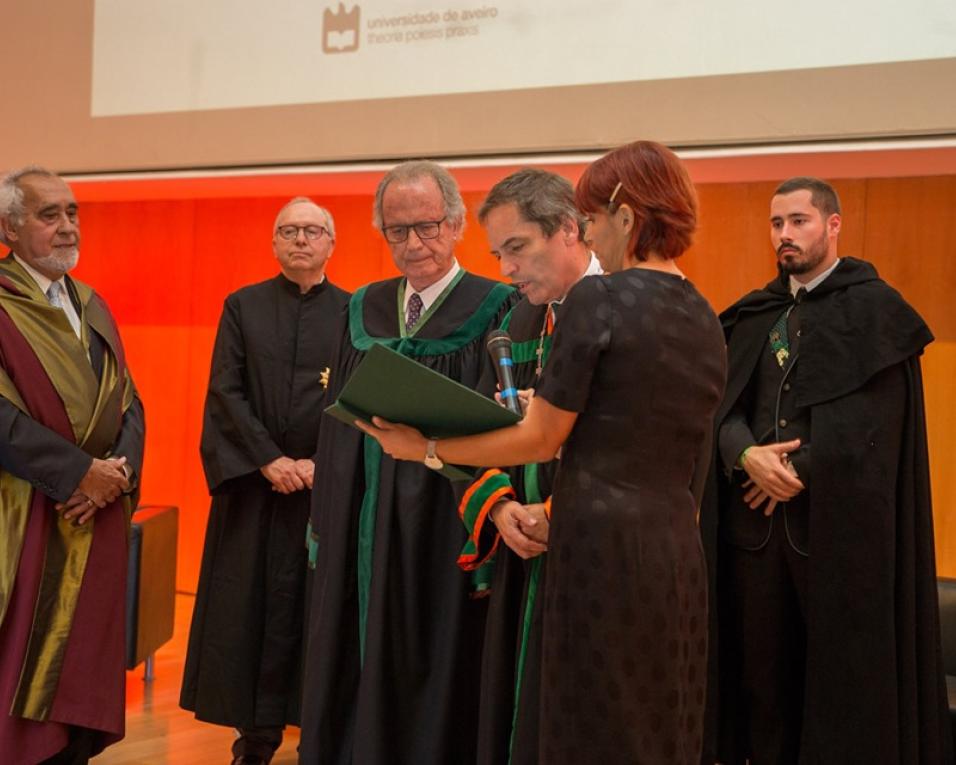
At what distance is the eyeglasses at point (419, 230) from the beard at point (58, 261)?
Result: 1126 millimetres

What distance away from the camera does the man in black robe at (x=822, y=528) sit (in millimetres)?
3111

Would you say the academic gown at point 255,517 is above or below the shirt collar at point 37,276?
below

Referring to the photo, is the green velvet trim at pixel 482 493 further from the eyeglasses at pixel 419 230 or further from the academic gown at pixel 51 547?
the academic gown at pixel 51 547

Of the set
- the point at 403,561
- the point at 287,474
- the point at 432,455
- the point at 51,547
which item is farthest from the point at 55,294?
the point at 432,455

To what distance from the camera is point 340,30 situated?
471cm

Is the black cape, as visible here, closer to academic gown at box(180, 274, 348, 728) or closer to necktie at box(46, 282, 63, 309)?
academic gown at box(180, 274, 348, 728)

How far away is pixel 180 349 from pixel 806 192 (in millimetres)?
3967

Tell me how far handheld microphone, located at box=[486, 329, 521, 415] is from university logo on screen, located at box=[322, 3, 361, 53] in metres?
2.61

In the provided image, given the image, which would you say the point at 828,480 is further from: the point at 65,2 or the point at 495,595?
the point at 65,2

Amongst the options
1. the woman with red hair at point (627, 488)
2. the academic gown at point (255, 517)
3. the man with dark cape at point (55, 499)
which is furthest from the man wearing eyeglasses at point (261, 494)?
the woman with red hair at point (627, 488)

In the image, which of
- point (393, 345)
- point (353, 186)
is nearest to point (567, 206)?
point (393, 345)

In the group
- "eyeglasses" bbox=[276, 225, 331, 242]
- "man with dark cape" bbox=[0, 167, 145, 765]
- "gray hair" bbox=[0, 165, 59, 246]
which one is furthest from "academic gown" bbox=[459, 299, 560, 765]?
"gray hair" bbox=[0, 165, 59, 246]

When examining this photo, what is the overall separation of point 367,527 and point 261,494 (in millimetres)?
1012

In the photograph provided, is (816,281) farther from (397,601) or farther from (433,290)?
(397,601)
